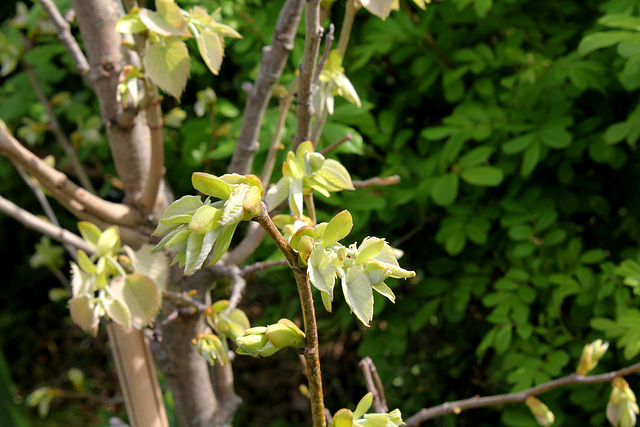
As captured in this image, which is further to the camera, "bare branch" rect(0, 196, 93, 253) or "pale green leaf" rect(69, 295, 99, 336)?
"bare branch" rect(0, 196, 93, 253)

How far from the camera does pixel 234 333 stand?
2.43 ft

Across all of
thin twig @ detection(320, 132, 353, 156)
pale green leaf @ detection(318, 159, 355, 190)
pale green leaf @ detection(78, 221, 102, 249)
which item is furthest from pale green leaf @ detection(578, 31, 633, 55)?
pale green leaf @ detection(78, 221, 102, 249)

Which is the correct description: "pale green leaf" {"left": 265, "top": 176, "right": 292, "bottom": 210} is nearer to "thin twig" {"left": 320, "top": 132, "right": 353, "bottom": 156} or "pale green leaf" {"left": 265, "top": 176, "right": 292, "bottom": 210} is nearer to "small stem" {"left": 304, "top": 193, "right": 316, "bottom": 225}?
"small stem" {"left": 304, "top": 193, "right": 316, "bottom": 225}

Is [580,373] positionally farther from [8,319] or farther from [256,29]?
[8,319]

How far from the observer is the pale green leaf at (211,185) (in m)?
0.41

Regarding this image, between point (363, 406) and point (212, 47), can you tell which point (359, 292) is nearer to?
point (363, 406)

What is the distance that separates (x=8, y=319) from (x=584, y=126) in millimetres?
2352

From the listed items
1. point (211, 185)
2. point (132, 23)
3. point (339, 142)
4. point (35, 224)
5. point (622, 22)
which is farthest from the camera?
point (622, 22)

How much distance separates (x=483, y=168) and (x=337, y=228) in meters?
0.83

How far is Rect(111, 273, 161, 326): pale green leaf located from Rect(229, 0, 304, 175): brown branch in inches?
10.1

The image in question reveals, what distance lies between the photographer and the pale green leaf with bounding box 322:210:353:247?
1.47 feet

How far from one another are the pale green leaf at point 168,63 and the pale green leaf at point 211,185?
1.00 ft

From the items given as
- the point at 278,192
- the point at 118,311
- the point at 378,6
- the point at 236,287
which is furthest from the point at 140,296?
the point at 378,6

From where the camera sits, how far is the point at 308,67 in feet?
2.21
